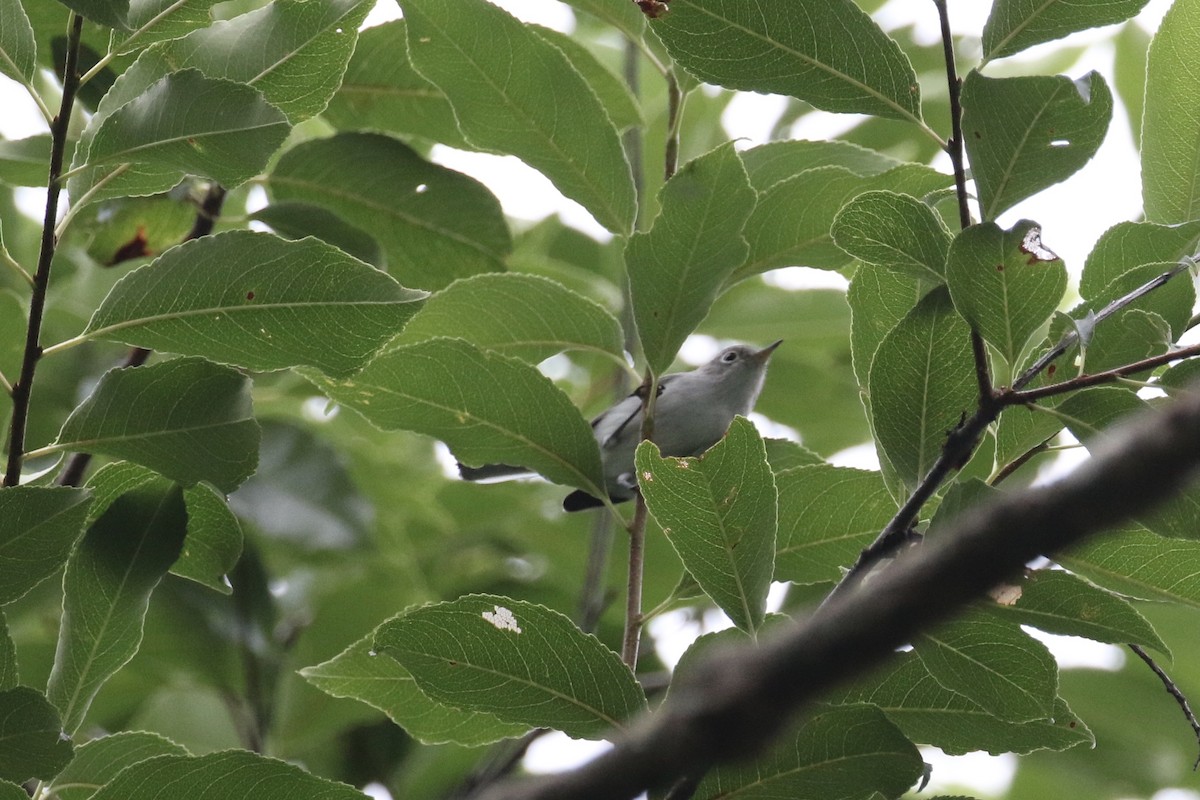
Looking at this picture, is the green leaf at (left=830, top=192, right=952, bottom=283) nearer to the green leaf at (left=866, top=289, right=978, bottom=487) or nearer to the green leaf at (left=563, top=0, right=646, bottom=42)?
the green leaf at (left=866, top=289, right=978, bottom=487)

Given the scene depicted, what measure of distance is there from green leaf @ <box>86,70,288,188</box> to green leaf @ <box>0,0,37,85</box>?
24 centimetres

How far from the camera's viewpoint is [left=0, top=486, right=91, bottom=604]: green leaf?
5.78 ft

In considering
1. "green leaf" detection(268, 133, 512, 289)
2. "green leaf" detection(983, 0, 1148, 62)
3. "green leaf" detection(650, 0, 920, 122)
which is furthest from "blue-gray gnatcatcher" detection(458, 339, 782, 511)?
"green leaf" detection(983, 0, 1148, 62)

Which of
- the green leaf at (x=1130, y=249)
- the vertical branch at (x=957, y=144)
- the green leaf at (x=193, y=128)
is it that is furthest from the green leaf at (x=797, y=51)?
the green leaf at (x=193, y=128)

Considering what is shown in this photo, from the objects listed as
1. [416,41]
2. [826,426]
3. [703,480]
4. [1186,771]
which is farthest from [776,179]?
[1186,771]

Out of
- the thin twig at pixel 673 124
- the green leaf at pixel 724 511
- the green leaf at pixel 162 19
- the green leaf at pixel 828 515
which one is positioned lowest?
the green leaf at pixel 828 515

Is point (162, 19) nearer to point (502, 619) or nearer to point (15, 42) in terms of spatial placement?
point (15, 42)

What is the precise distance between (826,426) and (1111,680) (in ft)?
3.60

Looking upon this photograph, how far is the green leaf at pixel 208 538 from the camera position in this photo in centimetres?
216

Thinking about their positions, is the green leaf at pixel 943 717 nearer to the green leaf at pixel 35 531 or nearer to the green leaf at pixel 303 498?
the green leaf at pixel 35 531

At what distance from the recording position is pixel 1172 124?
217 cm

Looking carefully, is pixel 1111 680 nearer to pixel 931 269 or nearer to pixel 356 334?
pixel 931 269

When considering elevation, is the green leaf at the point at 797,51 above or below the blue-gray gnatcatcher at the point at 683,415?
above

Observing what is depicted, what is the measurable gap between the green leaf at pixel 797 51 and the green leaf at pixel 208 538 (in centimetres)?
109
